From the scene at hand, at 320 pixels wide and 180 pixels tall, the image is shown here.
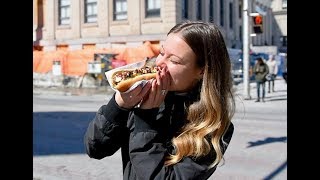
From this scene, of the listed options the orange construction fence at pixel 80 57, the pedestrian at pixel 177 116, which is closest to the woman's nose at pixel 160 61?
the pedestrian at pixel 177 116

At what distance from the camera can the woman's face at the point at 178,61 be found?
168 cm

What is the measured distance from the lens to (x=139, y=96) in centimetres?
163

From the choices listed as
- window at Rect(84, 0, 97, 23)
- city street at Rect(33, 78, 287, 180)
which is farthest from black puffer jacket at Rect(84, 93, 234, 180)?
window at Rect(84, 0, 97, 23)

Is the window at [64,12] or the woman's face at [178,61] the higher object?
the window at [64,12]

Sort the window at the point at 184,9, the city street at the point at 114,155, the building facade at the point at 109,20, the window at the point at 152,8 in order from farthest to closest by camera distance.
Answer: the window at the point at 184,9 < the window at the point at 152,8 < the building facade at the point at 109,20 < the city street at the point at 114,155

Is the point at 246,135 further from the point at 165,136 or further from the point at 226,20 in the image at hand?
the point at 226,20

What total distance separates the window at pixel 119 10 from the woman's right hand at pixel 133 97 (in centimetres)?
2747

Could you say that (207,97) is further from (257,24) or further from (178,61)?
(257,24)

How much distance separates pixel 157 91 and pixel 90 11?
96.7ft

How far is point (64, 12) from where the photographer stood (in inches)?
1234

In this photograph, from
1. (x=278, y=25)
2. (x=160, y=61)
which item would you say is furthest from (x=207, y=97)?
(x=278, y=25)

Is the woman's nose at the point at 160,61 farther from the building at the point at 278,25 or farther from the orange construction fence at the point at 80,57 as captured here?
the building at the point at 278,25
